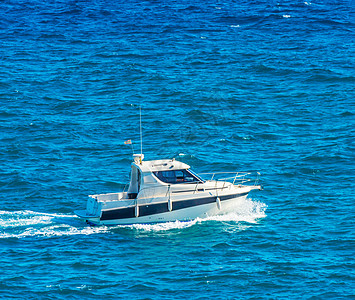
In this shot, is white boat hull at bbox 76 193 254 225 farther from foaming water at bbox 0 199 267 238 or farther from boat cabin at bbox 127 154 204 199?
boat cabin at bbox 127 154 204 199

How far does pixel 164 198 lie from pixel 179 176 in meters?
1.98

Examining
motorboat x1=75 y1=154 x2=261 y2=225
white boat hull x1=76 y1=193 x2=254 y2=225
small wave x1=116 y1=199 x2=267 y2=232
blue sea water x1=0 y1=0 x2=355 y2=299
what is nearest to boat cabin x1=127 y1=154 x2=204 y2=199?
motorboat x1=75 y1=154 x2=261 y2=225

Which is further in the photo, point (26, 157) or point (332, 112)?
point (332, 112)

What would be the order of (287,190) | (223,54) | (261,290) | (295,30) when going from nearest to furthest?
(261,290)
(287,190)
(223,54)
(295,30)

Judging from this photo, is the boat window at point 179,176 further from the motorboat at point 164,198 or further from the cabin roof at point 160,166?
the cabin roof at point 160,166

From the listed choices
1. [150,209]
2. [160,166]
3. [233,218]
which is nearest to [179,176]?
[160,166]

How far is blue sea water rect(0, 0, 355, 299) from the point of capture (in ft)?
122

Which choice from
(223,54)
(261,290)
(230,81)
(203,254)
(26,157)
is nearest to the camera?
(261,290)

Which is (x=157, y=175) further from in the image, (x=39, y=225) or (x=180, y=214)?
(x=39, y=225)

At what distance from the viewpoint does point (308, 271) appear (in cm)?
3681

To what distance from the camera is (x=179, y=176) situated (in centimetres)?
4472

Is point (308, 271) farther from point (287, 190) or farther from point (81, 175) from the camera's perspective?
point (81, 175)

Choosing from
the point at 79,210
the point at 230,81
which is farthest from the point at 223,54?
the point at 79,210

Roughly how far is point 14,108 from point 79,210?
24.0m
